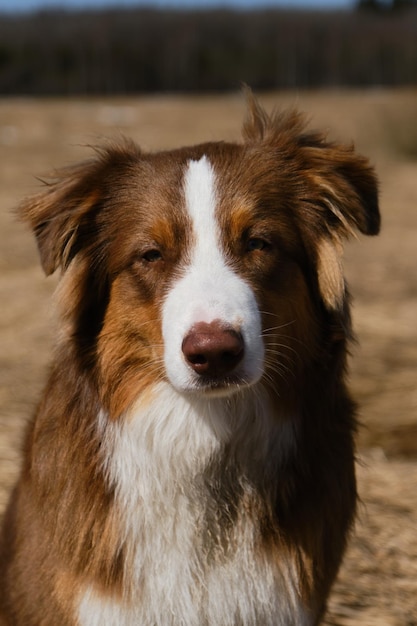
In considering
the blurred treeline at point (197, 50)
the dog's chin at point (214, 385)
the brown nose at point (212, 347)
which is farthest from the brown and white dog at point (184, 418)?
the blurred treeline at point (197, 50)

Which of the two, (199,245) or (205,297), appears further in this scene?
(199,245)

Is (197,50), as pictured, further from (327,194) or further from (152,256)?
(152,256)

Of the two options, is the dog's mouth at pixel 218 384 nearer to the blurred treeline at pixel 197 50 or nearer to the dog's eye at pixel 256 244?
the dog's eye at pixel 256 244

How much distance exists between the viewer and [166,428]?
372 cm

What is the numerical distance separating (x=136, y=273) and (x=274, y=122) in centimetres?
98

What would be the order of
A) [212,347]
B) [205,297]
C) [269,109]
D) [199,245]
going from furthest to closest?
[269,109], [199,245], [205,297], [212,347]

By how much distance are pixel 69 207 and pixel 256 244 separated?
2.45ft

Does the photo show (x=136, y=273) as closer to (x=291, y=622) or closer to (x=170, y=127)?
(x=291, y=622)

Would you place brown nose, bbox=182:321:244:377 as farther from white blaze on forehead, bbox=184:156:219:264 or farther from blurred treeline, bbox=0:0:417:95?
blurred treeline, bbox=0:0:417:95

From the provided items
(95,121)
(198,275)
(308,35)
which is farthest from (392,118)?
(308,35)

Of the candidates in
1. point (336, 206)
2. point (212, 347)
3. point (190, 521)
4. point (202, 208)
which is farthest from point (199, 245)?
point (190, 521)

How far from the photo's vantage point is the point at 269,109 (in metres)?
23.9

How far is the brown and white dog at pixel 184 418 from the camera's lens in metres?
3.64

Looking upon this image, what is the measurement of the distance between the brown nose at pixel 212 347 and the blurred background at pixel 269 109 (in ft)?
3.15
